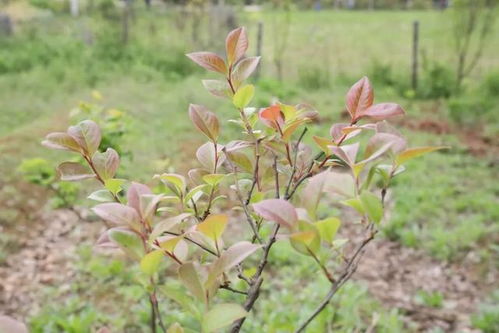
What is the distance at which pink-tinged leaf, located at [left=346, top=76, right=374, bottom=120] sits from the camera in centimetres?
92

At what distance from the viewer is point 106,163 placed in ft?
3.18

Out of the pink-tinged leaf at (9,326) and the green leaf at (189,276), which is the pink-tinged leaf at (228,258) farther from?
the pink-tinged leaf at (9,326)

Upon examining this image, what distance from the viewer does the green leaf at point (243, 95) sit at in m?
0.92

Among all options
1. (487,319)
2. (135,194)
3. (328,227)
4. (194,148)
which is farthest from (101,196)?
(194,148)

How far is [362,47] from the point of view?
1302cm

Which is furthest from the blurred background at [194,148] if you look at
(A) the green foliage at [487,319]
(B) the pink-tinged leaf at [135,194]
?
(B) the pink-tinged leaf at [135,194]

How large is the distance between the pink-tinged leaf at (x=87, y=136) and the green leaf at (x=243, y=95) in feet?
0.76

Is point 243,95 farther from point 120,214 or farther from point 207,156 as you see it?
point 120,214

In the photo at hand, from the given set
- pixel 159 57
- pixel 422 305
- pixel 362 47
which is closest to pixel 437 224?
pixel 422 305

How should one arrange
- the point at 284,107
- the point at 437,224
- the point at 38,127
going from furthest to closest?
1. the point at 38,127
2. the point at 437,224
3. the point at 284,107

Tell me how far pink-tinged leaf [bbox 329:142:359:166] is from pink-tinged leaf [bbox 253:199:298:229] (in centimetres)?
11

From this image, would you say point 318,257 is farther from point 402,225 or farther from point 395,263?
point 402,225

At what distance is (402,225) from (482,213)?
0.65 meters

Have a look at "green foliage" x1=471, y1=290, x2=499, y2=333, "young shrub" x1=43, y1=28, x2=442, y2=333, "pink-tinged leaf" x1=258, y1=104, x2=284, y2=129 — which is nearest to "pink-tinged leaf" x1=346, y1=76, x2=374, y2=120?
"young shrub" x1=43, y1=28, x2=442, y2=333
